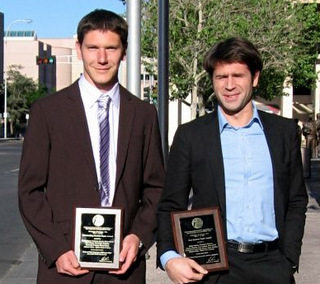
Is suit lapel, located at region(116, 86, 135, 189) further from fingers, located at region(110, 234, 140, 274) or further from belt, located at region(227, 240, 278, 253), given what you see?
belt, located at region(227, 240, 278, 253)

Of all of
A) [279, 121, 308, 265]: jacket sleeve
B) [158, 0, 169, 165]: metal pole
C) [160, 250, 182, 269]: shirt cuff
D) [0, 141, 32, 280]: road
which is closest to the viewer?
[160, 250, 182, 269]: shirt cuff

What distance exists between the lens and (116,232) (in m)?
3.53

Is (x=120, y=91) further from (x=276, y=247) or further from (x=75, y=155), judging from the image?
A: (x=276, y=247)

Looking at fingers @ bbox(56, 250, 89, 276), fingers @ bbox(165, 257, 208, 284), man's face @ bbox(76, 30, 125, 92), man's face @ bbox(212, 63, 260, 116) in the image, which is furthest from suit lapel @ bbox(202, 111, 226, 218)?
fingers @ bbox(56, 250, 89, 276)

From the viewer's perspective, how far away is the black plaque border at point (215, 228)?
11.2ft

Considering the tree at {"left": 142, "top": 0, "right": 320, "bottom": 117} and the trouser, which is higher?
the tree at {"left": 142, "top": 0, "right": 320, "bottom": 117}

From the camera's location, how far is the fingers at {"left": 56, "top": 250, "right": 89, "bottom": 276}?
3557 mm

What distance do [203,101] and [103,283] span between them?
25.3 meters

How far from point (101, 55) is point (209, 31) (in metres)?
22.6

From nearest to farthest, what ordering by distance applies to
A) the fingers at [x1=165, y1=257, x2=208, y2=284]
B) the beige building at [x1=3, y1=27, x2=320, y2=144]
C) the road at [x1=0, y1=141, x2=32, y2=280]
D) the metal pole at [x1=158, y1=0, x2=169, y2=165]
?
the fingers at [x1=165, y1=257, x2=208, y2=284] → the metal pole at [x1=158, y1=0, x2=169, y2=165] → the road at [x1=0, y1=141, x2=32, y2=280] → the beige building at [x1=3, y1=27, x2=320, y2=144]

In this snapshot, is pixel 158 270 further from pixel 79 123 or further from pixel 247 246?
pixel 247 246

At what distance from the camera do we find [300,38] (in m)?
30.2

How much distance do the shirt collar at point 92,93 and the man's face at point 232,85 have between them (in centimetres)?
53

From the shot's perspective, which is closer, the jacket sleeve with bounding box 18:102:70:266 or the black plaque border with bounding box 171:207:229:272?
the black plaque border with bounding box 171:207:229:272
